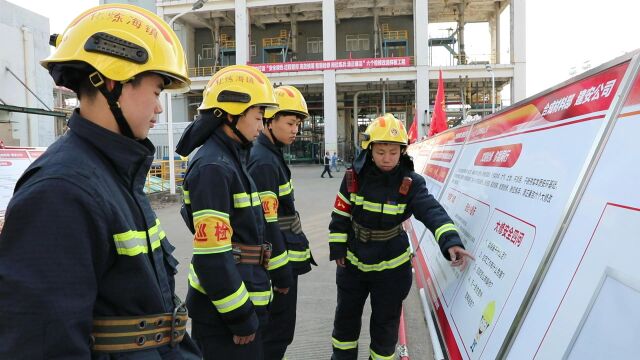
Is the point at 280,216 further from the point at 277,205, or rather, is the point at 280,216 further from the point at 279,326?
the point at 279,326

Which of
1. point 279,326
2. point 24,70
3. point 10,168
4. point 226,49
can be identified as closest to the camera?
point 279,326

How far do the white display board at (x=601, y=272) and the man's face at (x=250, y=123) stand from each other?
5.49 ft

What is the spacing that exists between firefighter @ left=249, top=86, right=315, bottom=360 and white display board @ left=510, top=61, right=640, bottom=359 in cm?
174

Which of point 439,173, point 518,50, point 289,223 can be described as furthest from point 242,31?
point 289,223

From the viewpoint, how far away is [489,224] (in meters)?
1.99

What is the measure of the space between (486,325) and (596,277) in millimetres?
672

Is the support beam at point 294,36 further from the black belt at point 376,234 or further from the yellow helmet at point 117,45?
the yellow helmet at point 117,45

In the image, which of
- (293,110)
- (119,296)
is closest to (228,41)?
(293,110)

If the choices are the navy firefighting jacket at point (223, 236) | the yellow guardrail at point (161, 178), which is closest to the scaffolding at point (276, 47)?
the yellow guardrail at point (161, 178)

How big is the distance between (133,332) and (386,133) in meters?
2.19

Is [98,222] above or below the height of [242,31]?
below

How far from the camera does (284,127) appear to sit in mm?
3188

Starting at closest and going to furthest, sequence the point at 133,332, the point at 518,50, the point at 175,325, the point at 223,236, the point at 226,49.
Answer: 1. the point at 133,332
2. the point at 175,325
3. the point at 223,236
4. the point at 518,50
5. the point at 226,49

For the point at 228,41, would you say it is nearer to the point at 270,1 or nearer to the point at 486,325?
the point at 270,1
